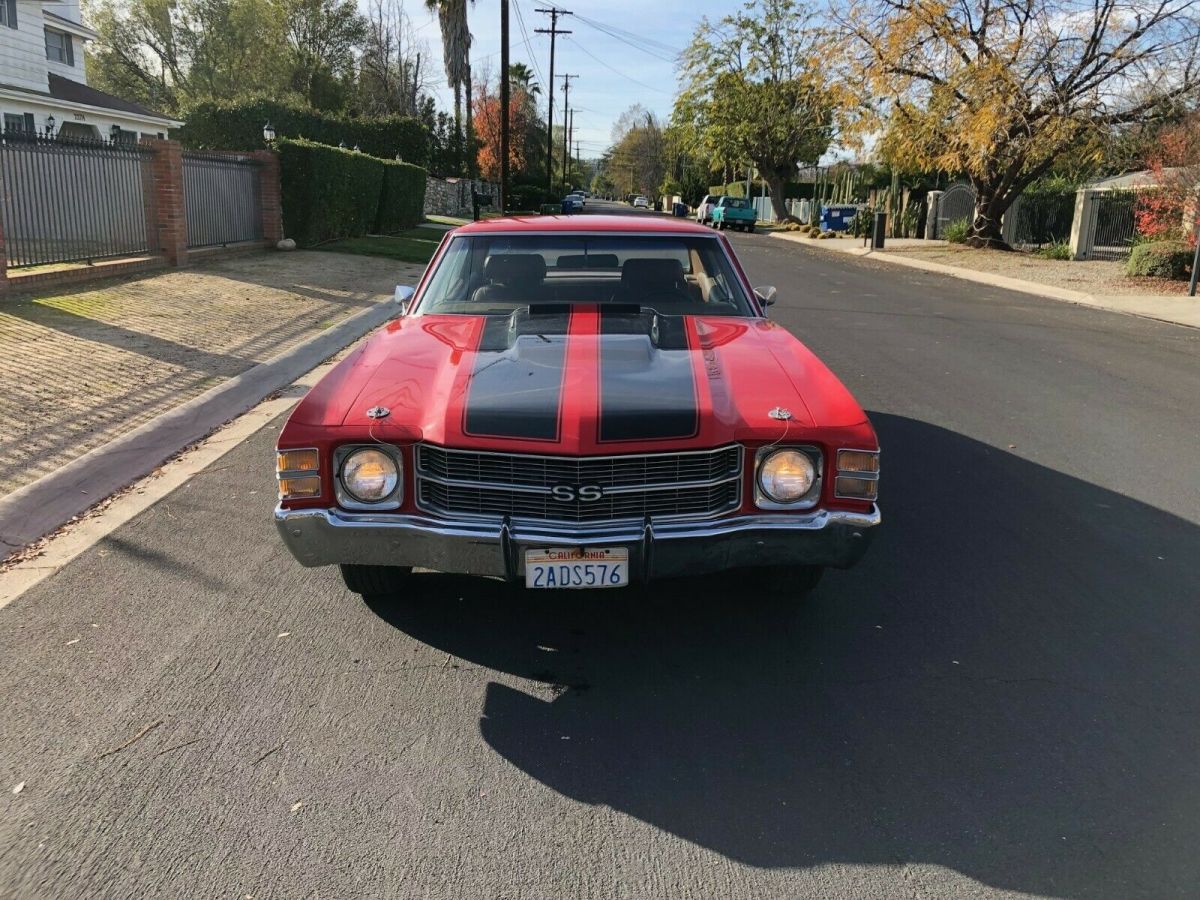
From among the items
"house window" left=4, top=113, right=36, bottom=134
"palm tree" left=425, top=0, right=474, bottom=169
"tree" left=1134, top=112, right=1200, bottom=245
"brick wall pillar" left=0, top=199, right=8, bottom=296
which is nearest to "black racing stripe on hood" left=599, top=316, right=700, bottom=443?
"brick wall pillar" left=0, top=199, right=8, bottom=296

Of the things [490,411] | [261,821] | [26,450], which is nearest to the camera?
[261,821]

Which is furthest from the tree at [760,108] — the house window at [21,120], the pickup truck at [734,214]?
the house window at [21,120]

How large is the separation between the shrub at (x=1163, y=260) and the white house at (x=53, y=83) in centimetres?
2349

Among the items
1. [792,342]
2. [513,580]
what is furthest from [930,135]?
[513,580]

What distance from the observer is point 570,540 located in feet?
10.5

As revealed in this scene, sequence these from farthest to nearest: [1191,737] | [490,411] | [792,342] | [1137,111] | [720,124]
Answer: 1. [720,124]
2. [1137,111]
3. [792,342]
4. [490,411]
5. [1191,737]

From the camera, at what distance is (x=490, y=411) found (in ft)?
10.9

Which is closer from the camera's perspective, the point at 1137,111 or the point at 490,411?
the point at 490,411

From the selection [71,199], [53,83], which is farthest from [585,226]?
[53,83]

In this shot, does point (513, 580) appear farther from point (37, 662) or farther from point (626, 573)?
point (37, 662)

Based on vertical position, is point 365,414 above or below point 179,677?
above

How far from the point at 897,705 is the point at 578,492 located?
1.34m

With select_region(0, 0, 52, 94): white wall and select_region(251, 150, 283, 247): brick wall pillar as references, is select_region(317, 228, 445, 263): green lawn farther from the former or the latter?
select_region(0, 0, 52, 94): white wall

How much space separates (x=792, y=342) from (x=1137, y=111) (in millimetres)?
24720
